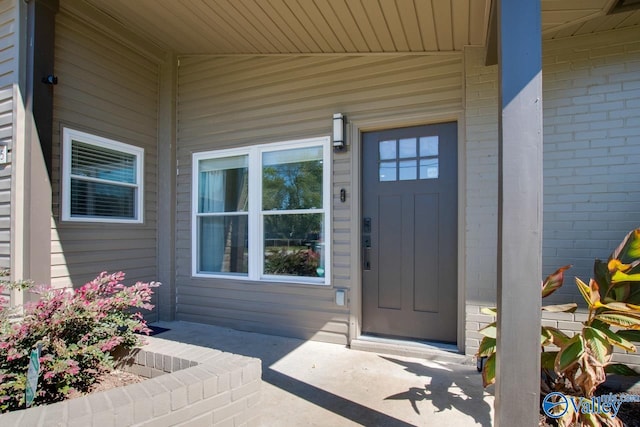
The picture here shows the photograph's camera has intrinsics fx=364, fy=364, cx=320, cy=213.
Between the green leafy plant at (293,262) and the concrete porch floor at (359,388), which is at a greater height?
the green leafy plant at (293,262)

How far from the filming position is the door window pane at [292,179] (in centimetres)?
380

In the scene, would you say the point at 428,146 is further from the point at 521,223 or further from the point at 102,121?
the point at 102,121

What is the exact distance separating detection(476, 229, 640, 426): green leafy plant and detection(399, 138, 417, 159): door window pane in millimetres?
1670

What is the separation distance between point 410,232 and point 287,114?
1804mm

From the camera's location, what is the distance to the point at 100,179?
12.7 feet

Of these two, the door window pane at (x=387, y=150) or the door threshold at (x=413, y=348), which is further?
the door window pane at (x=387, y=150)

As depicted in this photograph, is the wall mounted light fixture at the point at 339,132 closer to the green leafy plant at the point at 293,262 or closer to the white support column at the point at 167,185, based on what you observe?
the green leafy plant at the point at 293,262

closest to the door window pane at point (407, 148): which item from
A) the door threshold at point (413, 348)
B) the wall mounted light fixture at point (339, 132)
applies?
the wall mounted light fixture at point (339, 132)

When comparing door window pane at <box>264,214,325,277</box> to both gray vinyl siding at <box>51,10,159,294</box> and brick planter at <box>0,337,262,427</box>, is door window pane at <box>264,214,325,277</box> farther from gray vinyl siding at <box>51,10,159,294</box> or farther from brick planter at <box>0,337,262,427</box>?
brick planter at <box>0,337,262,427</box>

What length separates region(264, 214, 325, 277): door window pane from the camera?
379 cm

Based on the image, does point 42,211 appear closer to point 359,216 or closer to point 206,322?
point 206,322

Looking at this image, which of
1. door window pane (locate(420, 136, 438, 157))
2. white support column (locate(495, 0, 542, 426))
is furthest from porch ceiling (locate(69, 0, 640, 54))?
white support column (locate(495, 0, 542, 426))

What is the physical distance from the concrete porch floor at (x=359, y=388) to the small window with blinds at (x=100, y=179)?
1.78 m

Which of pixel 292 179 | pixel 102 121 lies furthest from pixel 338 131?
pixel 102 121
